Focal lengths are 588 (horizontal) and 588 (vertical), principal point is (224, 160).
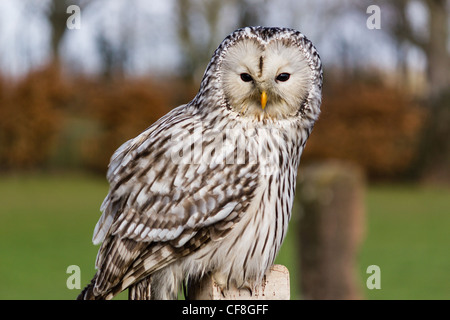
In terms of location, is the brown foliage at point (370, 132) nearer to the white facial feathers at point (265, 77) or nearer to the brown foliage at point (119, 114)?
the brown foliage at point (119, 114)

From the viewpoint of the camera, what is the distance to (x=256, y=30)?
2.38 m

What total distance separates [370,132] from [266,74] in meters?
14.2

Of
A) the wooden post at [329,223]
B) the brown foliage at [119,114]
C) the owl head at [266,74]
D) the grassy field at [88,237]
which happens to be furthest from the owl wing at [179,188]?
the brown foliage at [119,114]

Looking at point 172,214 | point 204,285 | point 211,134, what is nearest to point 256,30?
point 211,134

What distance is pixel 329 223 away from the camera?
5402 mm

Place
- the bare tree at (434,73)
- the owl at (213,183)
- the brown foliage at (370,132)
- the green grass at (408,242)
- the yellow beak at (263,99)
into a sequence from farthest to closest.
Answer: the bare tree at (434,73)
the brown foliage at (370,132)
the green grass at (408,242)
the owl at (213,183)
the yellow beak at (263,99)

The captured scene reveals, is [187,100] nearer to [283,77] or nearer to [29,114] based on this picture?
[29,114]

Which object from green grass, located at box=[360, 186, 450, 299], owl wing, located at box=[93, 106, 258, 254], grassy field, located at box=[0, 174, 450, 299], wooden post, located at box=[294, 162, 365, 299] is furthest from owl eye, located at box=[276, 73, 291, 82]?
green grass, located at box=[360, 186, 450, 299]

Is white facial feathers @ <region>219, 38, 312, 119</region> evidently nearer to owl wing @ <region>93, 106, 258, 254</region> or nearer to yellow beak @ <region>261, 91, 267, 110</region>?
yellow beak @ <region>261, 91, 267, 110</region>

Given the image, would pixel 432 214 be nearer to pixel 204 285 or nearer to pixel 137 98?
pixel 137 98

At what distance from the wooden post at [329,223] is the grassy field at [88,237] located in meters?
0.48

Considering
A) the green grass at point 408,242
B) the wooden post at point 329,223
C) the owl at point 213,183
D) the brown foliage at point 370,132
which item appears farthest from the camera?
the brown foliage at point 370,132

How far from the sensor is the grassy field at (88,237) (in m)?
7.96

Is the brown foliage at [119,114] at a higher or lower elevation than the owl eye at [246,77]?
higher
